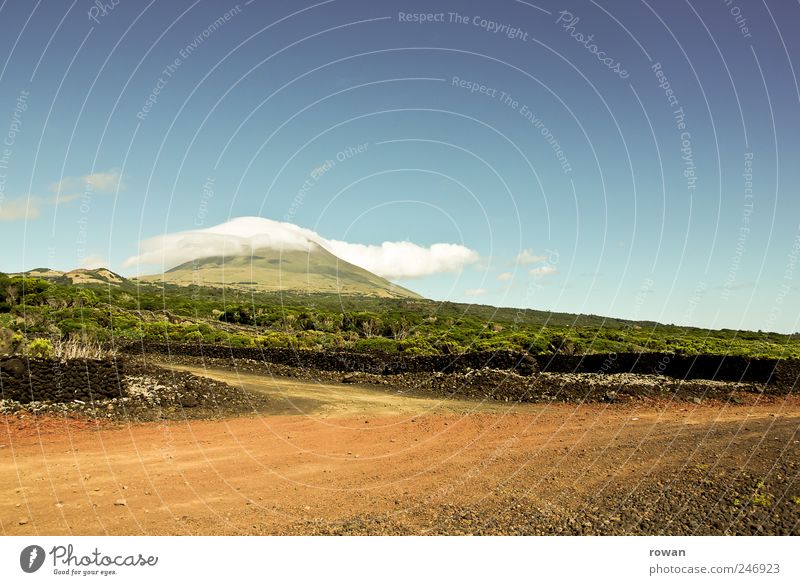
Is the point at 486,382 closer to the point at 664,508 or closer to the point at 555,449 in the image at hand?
the point at 555,449

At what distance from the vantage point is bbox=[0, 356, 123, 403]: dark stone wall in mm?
14570

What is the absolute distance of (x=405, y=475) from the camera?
9766mm

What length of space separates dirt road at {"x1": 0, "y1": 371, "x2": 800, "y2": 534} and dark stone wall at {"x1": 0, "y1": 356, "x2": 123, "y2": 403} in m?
1.66

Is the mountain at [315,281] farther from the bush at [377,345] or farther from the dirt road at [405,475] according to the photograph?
the dirt road at [405,475]

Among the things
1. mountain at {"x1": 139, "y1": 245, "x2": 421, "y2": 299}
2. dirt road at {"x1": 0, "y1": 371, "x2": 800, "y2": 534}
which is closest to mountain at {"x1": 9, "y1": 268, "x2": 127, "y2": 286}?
mountain at {"x1": 139, "y1": 245, "x2": 421, "y2": 299}

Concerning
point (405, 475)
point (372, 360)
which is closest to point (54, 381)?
point (405, 475)

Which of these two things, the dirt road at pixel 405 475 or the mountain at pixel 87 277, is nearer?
the dirt road at pixel 405 475

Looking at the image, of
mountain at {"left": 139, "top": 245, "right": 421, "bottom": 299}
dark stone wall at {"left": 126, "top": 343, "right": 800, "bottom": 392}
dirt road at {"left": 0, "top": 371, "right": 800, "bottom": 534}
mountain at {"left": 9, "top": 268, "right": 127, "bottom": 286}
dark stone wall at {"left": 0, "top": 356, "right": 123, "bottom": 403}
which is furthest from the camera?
mountain at {"left": 139, "top": 245, "right": 421, "bottom": 299}

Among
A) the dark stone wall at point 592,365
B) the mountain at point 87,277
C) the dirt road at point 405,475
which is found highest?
Answer: the mountain at point 87,277

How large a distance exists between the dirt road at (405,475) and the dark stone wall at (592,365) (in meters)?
6.65

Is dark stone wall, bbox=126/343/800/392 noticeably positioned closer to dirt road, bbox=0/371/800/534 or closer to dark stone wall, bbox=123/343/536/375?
dark stone wall, bbox=123/343/536/375

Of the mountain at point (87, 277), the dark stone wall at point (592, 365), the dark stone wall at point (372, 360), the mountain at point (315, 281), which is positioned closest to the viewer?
the dark stone wall at point (592, 365)

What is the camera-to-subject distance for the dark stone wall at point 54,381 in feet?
47.8

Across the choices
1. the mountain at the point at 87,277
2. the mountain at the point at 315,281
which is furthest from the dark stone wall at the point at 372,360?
the mountain at the point at 315,281
